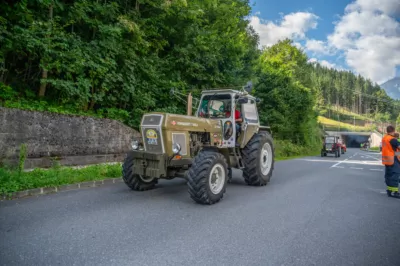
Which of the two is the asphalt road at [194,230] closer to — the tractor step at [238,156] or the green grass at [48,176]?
the green grass at [48,176]

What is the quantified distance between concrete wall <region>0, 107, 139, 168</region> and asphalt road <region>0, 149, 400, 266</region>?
7.59 feet

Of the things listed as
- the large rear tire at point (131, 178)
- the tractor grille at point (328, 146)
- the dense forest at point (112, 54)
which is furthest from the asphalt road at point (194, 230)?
the tractor grille at point (328, 146)

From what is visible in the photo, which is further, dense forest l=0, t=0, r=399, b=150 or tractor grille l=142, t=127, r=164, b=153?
dense forest l=0, t=0, r=399, b=150

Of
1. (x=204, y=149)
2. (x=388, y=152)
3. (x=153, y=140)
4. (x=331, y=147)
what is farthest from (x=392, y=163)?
(x=331, y=147)

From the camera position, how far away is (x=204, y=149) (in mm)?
5734

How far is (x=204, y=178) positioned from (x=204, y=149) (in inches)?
32.7

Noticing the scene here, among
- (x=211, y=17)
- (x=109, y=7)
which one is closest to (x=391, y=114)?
(x=211, y=17)

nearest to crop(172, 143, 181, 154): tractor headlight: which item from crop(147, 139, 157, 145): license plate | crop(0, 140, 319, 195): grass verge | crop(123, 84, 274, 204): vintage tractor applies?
crop(123, 84, 274, 204): vintage tractor

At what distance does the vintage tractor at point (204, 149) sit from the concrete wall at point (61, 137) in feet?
10.5

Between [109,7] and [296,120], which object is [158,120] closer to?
[109,7]

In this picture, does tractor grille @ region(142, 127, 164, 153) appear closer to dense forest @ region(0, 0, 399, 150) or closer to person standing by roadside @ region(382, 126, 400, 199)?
dense forest @ region(0, 0, 399, 150)

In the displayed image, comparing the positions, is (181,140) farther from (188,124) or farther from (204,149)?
(204,149)

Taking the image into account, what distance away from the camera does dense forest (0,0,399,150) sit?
820 cm

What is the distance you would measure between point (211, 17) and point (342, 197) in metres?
13.8
